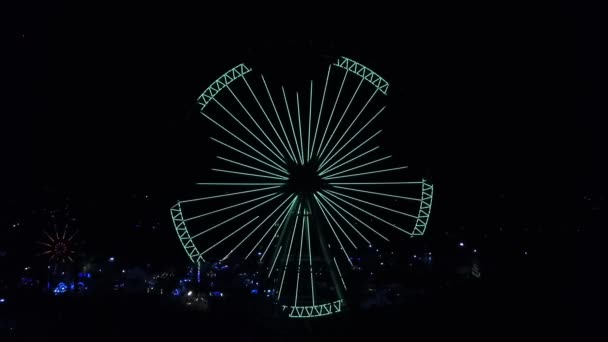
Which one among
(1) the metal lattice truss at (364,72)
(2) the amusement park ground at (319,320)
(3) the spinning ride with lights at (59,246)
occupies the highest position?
(1) the metal lattice truss at (364,72)

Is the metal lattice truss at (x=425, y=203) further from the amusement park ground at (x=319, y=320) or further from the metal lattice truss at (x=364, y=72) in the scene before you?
the metal lattice truss at (x=364, y=72)

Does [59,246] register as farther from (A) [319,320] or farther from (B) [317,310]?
(A) [319,320]

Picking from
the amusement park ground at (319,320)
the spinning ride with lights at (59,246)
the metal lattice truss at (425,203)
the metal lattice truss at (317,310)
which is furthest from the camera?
the spinning ride with lights at (59,246)

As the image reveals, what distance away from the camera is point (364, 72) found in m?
10.0

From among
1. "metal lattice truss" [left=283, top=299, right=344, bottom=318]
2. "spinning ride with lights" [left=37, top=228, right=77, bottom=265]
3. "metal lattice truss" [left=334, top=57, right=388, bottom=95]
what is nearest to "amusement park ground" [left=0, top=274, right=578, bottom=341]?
"metal lattice truss" [left=283, top=299, right=344, bottom=318]

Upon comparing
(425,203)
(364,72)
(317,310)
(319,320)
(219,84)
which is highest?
(219,84)

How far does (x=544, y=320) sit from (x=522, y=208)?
421cm

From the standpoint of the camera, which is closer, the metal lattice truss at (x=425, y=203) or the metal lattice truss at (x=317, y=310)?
the metal lattice truss at (x=317, y=310)

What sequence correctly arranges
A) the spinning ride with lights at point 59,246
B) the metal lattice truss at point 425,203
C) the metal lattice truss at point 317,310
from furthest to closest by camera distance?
the spinning ride with lights at point 59,246 → the metal lattice truss at point 425,203 → the metal lattice truss at point 317,310

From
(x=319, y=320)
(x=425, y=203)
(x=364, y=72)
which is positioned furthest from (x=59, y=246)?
(x=425, y=203)

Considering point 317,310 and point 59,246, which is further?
point 59,246

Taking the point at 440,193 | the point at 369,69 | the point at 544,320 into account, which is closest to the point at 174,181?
the point at 369,69

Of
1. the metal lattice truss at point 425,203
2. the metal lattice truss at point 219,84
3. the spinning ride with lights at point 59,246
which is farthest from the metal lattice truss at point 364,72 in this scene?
the spinning ride with lights at point 59,246

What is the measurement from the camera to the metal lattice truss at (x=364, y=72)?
32.6 ft
